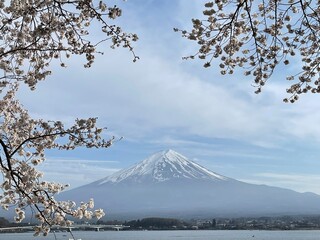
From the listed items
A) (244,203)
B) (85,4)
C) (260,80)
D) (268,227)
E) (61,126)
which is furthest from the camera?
(244,203)

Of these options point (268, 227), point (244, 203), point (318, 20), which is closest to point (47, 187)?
point (318, 20)

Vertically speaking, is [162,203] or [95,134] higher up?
[162,203]

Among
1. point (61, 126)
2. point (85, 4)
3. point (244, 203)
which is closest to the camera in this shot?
point (85, 4)

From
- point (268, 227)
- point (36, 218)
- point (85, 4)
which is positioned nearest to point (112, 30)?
point (85, 4)

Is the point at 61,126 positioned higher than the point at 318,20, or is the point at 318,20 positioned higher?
the point at 318,20

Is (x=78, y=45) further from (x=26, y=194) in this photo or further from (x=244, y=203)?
(x=244, y=203)

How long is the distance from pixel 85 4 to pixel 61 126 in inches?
34.5

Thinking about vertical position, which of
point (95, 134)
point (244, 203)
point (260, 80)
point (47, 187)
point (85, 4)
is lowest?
point (47, 187)

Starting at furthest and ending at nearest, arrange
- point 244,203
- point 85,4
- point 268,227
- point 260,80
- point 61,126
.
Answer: point 244,203 < point 268,227 < point 260,80 < point 61,126 < point 85,4

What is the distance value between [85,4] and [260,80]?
150cm

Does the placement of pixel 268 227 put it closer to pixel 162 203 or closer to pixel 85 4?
pixel 85 4

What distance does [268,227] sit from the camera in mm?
82688

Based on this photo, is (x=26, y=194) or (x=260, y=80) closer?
(x=26, y=194)

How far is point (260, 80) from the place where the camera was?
390cm
